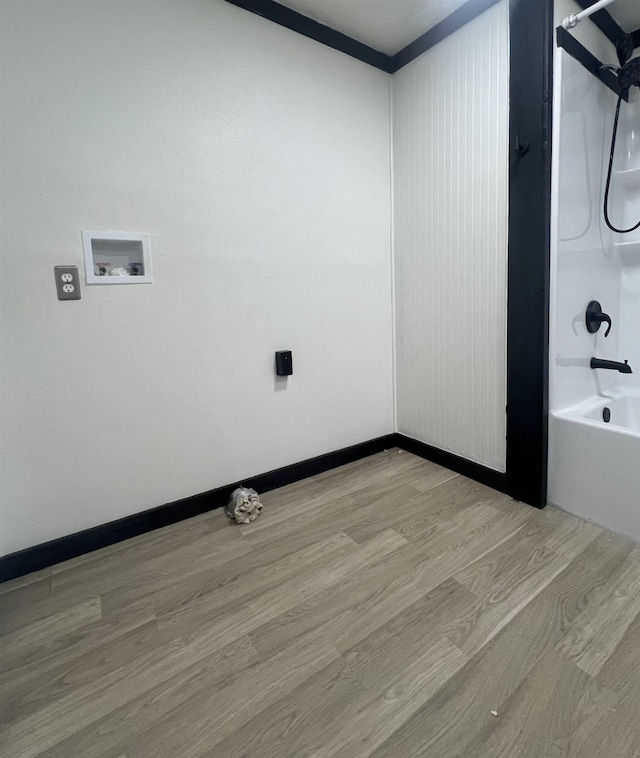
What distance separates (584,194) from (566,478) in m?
1.28

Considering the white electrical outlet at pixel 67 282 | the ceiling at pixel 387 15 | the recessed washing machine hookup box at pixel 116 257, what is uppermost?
the ceiling at pixel 387 15

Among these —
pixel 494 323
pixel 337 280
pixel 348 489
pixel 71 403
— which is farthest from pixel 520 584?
pixel 71 403

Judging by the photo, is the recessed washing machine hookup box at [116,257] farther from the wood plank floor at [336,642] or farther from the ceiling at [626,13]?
the ceiling at [626,13]

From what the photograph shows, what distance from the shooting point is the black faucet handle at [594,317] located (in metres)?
1.88

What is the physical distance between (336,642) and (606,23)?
2.78 m

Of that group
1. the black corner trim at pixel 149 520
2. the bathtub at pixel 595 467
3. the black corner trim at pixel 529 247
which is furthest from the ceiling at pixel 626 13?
the black corner trim at pixel 149 520

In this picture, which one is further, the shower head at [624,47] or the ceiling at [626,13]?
the shower head at [624,47]

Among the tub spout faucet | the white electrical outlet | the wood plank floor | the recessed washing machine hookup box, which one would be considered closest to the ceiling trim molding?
the recessed washing machine hookup box

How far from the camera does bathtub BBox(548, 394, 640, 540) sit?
1501 millimetres

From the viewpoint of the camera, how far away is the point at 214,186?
1720mm

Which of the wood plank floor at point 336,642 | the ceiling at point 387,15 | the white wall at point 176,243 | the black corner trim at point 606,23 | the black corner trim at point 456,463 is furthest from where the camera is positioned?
the black corner trim at point 456,463

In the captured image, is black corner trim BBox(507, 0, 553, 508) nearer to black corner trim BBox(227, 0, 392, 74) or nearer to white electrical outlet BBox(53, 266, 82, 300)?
black corner trim BBox(227, 0, 392, 74)

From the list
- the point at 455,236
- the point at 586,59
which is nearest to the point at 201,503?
the point at 455,236

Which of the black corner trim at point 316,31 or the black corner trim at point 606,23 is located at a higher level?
the black corner trim at point 316,31
